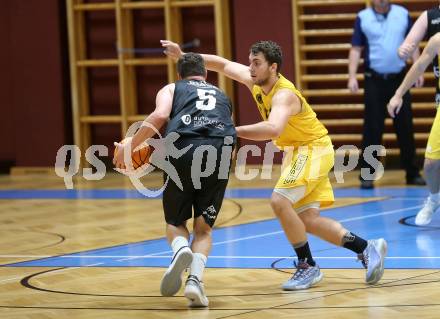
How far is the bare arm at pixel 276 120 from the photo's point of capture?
6480 mm

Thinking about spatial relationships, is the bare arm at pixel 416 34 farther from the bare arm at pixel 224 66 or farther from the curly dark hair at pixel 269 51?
the curly dark hair at pixel 269 51

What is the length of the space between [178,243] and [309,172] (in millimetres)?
1100

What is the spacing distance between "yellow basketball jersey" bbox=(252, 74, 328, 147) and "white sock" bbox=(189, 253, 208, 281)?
3.33 ft

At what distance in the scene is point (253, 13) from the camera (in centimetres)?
1510

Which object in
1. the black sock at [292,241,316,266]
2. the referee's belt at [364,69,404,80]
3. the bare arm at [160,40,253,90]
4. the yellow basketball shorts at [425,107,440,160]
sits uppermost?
the bare arm at [160,40,253,90]

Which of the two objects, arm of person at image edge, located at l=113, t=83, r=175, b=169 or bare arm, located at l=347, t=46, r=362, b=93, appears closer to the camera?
arm of person at image edge, located at l=113, t=83, r=175, b=169

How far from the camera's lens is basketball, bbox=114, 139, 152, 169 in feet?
22.3

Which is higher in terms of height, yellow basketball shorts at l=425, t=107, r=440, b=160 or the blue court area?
yellow basketball shorts at l=425, t=107, r=440, b=160

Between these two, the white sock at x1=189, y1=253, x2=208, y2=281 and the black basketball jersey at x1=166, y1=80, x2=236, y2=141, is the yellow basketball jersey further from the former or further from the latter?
the white sock at x1=189, y1=253, x2=208, y2=281

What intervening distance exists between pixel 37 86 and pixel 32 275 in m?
8.62

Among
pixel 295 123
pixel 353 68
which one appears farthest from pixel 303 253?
pixel 353 68

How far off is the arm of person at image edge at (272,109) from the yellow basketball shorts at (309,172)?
34 cm

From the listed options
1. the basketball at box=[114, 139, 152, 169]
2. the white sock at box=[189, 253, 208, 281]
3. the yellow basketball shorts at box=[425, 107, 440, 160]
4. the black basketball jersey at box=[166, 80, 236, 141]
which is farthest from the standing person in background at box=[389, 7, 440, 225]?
the white sock at box=[189, 253, 208, 281]

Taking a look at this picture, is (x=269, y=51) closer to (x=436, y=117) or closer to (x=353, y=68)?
(x=436, y=117)
